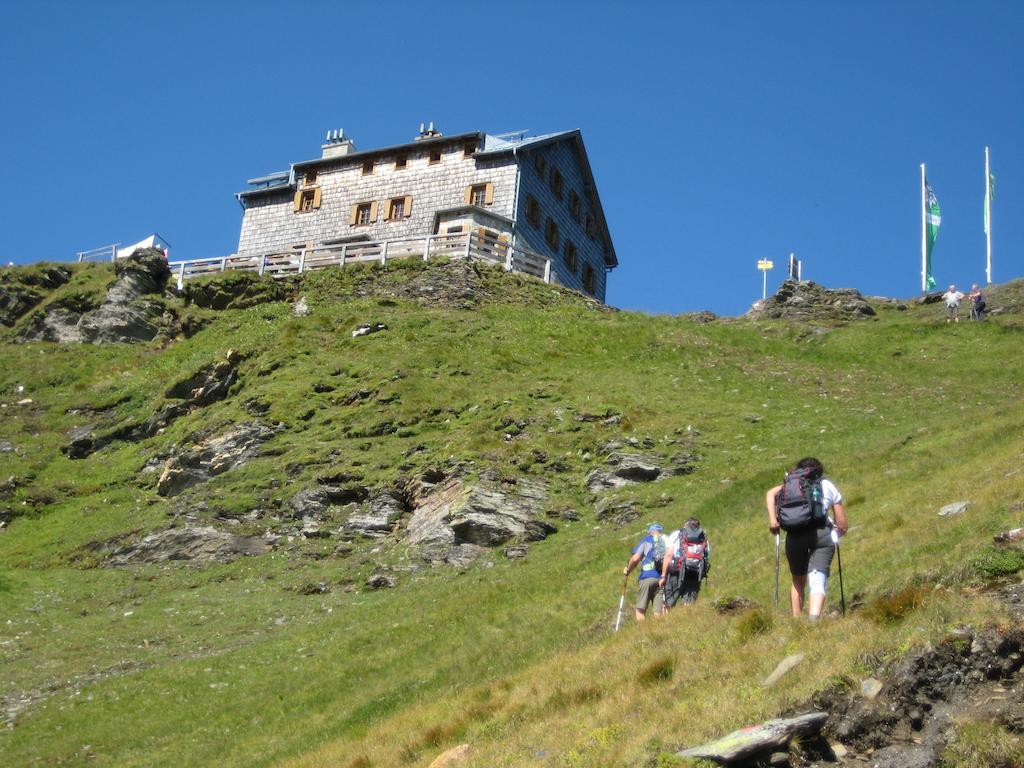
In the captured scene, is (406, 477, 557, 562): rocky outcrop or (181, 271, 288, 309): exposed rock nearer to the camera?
(406, 477, 557, 562): rocky outcrop

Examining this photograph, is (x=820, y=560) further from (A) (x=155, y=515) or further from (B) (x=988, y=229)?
(B) (x=988, y=229)

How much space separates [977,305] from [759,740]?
45.1 meters

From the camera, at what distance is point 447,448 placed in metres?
35.6

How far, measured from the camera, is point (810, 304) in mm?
57375

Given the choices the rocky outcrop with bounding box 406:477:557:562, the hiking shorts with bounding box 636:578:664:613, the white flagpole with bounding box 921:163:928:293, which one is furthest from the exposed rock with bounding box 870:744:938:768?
the white flagpole with bounding box 921:163:928:293

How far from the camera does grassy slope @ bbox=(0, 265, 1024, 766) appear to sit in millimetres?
14414

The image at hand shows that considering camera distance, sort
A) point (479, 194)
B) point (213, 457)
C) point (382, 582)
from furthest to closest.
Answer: point (479, 194)
point (213, 457)
point (382, 582)

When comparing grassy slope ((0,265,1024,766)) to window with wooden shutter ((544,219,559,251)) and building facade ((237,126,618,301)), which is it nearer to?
building facade ((237,126,618,301))

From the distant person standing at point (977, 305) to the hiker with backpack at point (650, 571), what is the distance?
1462 inches

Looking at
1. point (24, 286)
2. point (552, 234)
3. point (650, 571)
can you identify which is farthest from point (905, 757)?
point (24, 286)

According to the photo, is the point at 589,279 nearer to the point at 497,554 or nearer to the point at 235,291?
the point at 235,291

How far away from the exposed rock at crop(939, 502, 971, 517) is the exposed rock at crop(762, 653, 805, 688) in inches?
264

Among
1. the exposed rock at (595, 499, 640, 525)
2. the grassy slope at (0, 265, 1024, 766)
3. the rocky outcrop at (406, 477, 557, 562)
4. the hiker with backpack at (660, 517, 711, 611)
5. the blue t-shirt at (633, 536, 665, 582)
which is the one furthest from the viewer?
the exposed rock at (595, 499, 640, 525)

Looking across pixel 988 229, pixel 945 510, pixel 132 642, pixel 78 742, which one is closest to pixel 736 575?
pixel 945 510
